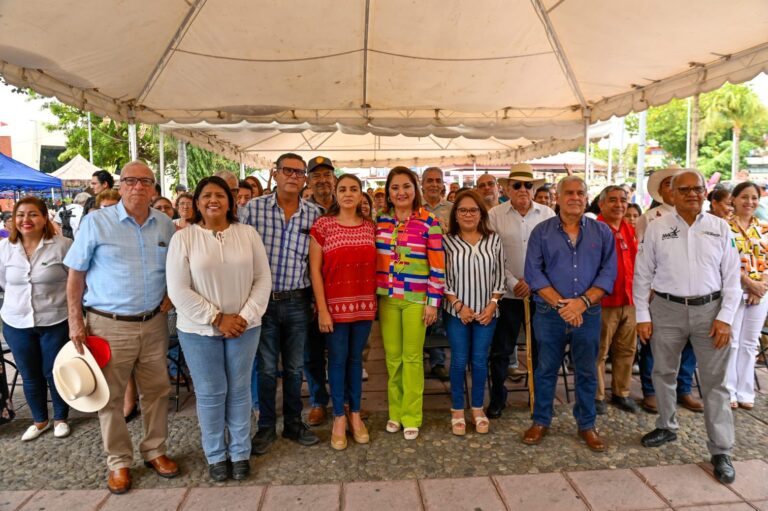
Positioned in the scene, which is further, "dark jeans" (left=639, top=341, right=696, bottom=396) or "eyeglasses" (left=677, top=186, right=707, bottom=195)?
"dark jeans" (left=639, top=341, right=696, bottom=396)

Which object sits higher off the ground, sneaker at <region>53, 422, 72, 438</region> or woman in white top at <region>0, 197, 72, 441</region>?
woman in white top at <region>0, 197, 72, 441</region>

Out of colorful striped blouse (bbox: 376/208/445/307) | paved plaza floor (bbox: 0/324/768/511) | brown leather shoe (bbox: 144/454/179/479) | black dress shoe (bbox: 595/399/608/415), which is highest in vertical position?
colorful striped blouse (bbox: 376/208/445/307)

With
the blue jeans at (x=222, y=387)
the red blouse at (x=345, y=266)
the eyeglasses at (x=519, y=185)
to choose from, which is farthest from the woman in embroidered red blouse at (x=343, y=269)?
the eyeglasses at (x=519, y=185)

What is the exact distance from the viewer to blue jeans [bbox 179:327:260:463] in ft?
8.79

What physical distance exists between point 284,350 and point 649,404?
285 cm

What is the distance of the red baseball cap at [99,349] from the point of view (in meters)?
2.63

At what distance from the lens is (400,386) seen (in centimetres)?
335

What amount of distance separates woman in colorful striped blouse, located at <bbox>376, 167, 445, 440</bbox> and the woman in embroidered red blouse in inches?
4.5

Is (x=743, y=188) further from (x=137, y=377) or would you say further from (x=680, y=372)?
(x=137, y=377)

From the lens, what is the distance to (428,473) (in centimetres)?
284

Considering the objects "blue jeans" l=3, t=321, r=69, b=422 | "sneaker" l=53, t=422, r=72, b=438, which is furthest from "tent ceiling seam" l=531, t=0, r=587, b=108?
"sneaker" l=53, t=422, r=72, b=438

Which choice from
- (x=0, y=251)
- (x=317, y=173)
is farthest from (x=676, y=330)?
(x=0, y=251)

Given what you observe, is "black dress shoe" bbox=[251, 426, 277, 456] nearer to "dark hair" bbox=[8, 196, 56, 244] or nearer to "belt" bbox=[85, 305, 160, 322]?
"belt" bbox=[85, 305, 160, 322]

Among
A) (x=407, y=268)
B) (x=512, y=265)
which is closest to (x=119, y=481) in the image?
(x=407, y=268)
